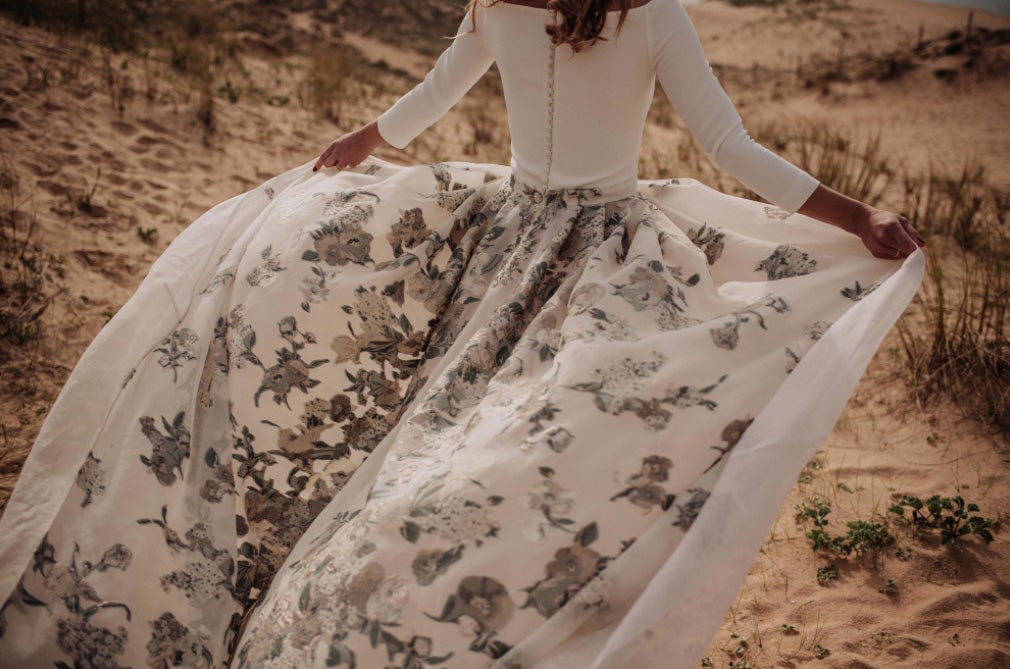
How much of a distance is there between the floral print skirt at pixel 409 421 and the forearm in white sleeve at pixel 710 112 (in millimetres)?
150

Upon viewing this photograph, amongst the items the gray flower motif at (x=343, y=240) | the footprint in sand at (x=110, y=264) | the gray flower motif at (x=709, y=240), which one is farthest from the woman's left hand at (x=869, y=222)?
the footprint in sand at (x=110, y=264)

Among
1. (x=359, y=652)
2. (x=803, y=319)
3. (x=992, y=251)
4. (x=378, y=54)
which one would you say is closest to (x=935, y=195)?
(x=992, y=251)

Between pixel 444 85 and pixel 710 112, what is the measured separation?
0.80 meters

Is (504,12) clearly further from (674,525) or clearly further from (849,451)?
(849,451)

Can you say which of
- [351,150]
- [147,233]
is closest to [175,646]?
[351,150]

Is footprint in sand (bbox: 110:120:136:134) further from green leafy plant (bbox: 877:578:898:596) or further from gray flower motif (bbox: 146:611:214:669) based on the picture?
green leafy plant (bbox: 877:578:898:596)

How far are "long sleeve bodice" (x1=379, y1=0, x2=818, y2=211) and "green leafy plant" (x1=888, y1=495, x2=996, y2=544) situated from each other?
4.42ft

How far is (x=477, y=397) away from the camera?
1.46 m

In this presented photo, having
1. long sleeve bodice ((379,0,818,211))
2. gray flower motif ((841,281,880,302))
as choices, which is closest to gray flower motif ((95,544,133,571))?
long sleeve bodice ((379,0,818,211))

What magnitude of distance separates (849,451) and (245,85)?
18.9 ft

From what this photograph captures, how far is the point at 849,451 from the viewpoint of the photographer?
2.83m

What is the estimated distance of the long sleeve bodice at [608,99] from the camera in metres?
1.62

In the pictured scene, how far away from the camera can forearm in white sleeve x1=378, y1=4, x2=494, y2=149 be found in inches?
76.5

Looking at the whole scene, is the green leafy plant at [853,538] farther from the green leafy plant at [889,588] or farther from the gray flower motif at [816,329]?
the gray flower motif at [816,329]
